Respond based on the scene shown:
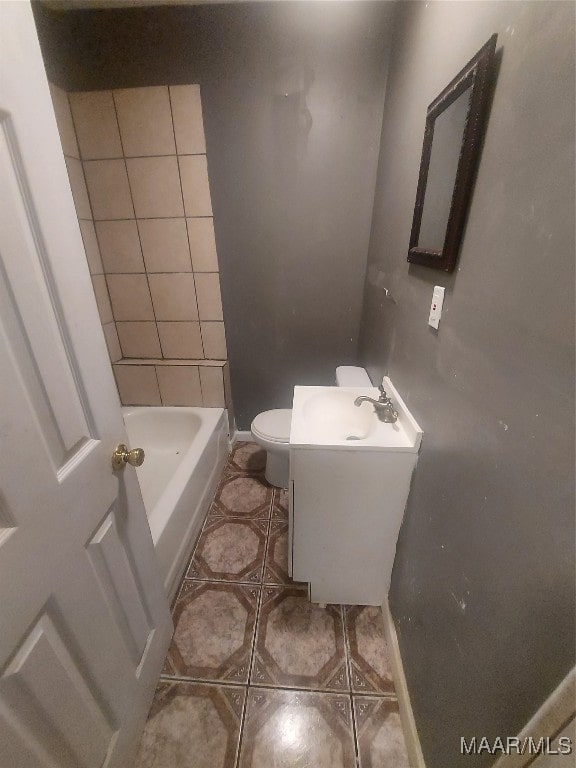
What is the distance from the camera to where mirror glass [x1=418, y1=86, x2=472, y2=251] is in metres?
0.68

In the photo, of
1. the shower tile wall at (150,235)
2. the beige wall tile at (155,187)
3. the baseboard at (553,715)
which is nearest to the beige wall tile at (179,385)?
the shower tile wall at (150,235)

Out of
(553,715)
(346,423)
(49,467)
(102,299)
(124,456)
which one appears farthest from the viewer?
(102,299)

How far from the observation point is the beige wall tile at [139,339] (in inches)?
75.5

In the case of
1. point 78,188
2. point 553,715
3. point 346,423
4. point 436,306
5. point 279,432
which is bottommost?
point 279,432

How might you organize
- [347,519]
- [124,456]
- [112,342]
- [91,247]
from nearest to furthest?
1. [124,456]
2. [347,519]
3. [91,247]
4. [112,342]

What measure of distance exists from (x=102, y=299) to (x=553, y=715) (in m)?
2.26

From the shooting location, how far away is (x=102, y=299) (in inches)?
71.0

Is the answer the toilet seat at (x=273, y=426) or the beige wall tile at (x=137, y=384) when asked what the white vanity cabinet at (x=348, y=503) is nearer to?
the toilet seat at (x=273, y=426)

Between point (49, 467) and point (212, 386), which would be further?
point (212, 386)

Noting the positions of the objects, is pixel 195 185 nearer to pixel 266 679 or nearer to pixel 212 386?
→ pixel 212 386

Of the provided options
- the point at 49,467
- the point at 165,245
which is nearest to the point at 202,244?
the point at 165,245

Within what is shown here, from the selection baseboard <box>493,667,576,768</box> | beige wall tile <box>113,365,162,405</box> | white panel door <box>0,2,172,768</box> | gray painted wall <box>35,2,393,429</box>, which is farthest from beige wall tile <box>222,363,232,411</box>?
baseboard <box>493,667,576,768</box>

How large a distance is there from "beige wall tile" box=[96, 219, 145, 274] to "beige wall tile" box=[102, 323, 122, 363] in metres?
0.34

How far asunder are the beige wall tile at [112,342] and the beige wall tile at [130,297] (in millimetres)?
75
